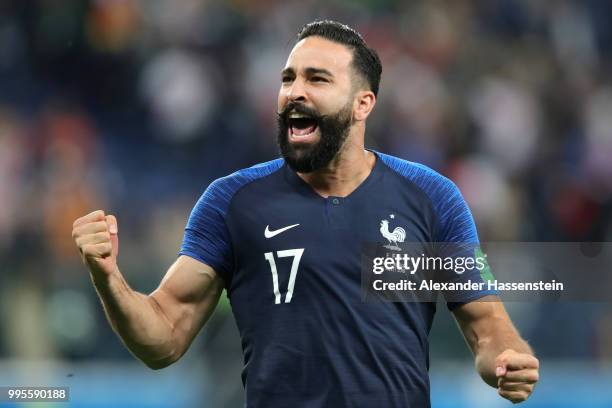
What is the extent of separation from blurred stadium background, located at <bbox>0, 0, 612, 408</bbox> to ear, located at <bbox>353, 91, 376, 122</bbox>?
125 inches

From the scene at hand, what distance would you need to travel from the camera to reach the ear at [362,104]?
3.99 meters

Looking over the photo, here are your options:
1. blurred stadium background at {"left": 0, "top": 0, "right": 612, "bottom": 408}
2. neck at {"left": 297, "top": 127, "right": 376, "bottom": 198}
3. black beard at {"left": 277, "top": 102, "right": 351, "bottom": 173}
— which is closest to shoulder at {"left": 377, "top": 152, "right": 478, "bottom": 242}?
A: neck at {"left": 297, "top": 127, "right": 376, "bottom": 198}

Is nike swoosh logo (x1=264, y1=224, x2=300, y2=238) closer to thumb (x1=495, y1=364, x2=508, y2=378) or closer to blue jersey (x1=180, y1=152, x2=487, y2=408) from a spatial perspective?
blue jersey (x1=180, y1=152, x2=487, y2=408)

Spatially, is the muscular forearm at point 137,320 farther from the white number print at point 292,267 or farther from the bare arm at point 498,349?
the bare arm at point 498,349

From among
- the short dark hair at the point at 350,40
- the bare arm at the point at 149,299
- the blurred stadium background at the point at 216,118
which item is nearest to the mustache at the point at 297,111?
the short dark hair at the point at 350,40

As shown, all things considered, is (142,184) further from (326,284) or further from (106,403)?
(326,284)

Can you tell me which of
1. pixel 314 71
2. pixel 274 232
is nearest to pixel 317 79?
pixel 314 71

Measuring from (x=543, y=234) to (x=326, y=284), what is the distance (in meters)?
4.86

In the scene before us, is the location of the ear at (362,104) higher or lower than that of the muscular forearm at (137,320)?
higher

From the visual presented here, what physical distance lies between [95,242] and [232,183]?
2.39 ft

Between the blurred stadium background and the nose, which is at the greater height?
the blurred stadium background

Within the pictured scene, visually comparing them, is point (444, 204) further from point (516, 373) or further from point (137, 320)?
point (137, 320)

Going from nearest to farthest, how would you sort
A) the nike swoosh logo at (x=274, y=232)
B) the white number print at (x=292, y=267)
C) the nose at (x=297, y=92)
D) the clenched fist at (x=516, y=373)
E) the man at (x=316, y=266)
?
1. the clenched fist at (x=516, y=373)
2. the man at (x=316, y=266)
3. the white number print at (x=292, y=267)
4. the nike swoosh logo at (x=274, y=232)
5. the nose at (x=297, y=92)

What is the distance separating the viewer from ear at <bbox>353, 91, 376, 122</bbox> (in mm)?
3992
